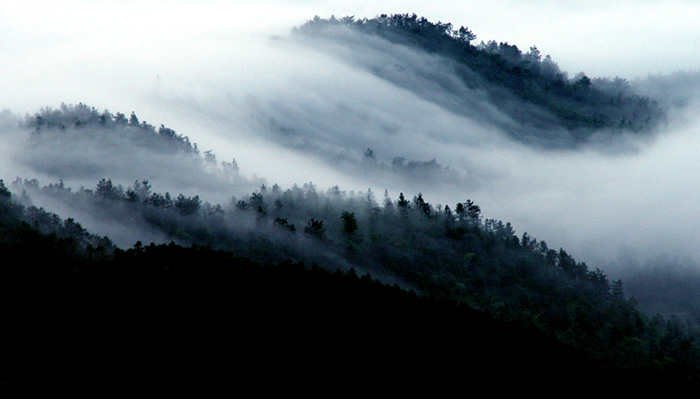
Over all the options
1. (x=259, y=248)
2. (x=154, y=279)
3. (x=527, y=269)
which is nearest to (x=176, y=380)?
(x=154, y=279)

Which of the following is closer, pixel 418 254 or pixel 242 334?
pixel 242 334

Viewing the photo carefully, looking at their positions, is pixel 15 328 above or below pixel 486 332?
below

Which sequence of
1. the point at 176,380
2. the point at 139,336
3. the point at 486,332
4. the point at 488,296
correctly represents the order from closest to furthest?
the point at 176,380 → the point at 139,336 → the point at 486,332 → the point at 488,296

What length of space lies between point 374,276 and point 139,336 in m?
82.9

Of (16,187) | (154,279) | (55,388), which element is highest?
(16,187)

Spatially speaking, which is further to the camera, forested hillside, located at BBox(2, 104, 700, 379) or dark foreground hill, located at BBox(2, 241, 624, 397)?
forested hillside, located at BBox(2, 104, 700, 379)

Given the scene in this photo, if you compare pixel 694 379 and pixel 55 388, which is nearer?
pixel 55 388

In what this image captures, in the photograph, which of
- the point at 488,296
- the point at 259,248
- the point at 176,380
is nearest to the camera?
the point at 176,380

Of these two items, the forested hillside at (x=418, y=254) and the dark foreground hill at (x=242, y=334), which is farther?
the forested hillside at (x=418, y=254)

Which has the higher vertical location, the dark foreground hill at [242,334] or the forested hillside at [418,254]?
the forested hillside at [418,254]

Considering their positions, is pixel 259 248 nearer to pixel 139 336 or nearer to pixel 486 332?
pixel 486 332

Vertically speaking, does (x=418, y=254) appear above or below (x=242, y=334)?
above

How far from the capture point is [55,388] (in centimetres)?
6819

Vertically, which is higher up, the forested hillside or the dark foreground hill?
the forested hillside
